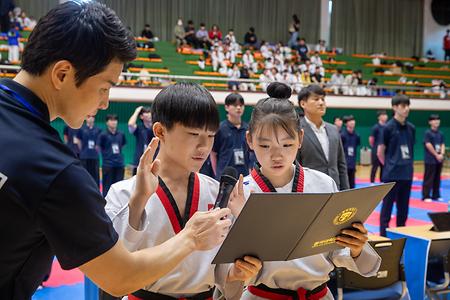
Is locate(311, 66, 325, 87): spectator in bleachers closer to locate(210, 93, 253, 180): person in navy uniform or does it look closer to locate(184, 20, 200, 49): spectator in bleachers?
locate(184, 20, 200, 49): spectator in bleachers

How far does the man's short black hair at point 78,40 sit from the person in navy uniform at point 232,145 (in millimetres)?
5280

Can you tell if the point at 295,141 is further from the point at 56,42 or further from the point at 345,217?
the point at 56,42

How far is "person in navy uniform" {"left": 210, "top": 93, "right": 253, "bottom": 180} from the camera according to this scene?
665 cm

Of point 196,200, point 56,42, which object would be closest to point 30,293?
point 56,42

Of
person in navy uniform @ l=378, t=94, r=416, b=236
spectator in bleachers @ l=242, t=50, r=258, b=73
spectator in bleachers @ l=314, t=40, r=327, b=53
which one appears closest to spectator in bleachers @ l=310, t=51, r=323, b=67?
spectator in bleachers @ l=314, t=40, r=327, b=53

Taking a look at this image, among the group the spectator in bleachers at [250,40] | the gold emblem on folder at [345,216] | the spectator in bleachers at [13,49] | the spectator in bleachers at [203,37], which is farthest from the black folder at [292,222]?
the spectator in bleachers at [250,40]

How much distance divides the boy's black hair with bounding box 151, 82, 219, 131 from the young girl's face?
0.31 m

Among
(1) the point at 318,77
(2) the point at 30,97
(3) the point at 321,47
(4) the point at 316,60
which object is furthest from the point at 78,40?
(3) the point at 321,47

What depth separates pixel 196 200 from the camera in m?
2.06

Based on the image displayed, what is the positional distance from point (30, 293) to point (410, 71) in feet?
81.1

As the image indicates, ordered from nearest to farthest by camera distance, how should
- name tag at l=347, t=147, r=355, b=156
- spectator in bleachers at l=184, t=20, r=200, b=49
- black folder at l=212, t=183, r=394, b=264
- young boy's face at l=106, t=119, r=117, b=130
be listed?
black folder at l=212, t=183, r=394, b=264, young boy's face at l=106, t=119, r=117, b=130, name tag at l=347, t=147, r=355, b=156, spectator in bleachers at l=184, t=20, r=200, b=49

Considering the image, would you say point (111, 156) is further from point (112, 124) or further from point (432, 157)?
point (432, 157)

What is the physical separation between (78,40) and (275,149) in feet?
4.09

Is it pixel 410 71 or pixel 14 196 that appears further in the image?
pixel 410 71
